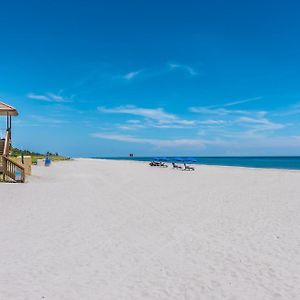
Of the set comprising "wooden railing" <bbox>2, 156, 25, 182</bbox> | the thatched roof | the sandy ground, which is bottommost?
the sandy ground

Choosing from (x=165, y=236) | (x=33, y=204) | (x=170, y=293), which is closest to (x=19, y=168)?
(x=33, y=204)

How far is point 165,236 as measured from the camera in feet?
24.3

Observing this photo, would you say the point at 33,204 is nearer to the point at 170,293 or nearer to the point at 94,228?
the point at 94,228

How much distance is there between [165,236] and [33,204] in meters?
5.57

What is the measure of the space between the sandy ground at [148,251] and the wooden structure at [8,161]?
19.6 ft

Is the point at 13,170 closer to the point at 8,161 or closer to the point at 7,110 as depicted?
the point at 8,161

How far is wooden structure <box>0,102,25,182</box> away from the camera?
17.2 m

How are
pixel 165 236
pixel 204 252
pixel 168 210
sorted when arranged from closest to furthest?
pixel 204 252, pixel 165 236, pixel 168 210

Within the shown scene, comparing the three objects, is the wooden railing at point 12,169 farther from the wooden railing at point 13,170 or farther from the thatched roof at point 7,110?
the thatched roof at point 7,110

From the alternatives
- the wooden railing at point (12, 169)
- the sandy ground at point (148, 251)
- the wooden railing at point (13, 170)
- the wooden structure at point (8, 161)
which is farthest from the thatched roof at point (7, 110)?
the sandy ground at point (148, 251)

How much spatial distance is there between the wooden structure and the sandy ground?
19.6ft

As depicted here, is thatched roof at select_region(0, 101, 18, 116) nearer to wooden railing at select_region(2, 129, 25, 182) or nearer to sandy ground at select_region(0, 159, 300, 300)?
wooden railing at select_region(2, 129, 25, 182)

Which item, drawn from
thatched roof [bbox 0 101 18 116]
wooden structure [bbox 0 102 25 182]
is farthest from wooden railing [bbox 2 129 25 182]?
thatched roof [bbox 0 101 18 116]

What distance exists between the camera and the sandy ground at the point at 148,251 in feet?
15.1
